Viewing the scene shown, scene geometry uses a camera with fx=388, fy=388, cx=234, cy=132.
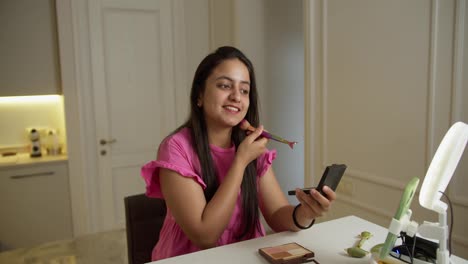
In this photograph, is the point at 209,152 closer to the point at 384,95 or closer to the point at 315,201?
the point at 315,201

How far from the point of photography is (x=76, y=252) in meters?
2.89

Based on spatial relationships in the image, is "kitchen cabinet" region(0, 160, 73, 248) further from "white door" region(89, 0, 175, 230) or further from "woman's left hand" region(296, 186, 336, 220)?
"woman's left hand" region(296, 186, 336, 220)

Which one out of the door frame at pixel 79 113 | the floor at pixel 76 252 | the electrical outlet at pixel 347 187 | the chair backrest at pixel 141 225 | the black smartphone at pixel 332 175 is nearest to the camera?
the black smartphone at pixel 332 175

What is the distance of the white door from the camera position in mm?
3145

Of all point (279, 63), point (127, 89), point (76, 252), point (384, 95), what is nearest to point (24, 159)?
point (76, 252)

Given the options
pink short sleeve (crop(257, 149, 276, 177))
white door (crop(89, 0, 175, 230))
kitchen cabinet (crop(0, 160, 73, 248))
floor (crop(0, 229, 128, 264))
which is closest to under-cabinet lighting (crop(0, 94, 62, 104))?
white door (crop(89, 0, 175, 230))

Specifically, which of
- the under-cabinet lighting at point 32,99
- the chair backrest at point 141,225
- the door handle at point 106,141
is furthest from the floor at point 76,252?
the chair backrest at point 141,225

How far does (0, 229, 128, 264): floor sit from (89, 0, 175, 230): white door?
22 cm

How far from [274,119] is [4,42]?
83.8 inches

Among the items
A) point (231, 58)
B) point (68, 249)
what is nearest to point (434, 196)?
point (231, 58)

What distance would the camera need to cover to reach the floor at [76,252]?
2.75 metres

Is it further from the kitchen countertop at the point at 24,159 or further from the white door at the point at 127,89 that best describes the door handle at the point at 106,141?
the kitchen countertop at the point at 24,159

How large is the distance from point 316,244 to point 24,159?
2.66 metres

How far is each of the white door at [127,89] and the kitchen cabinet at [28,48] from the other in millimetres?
300
